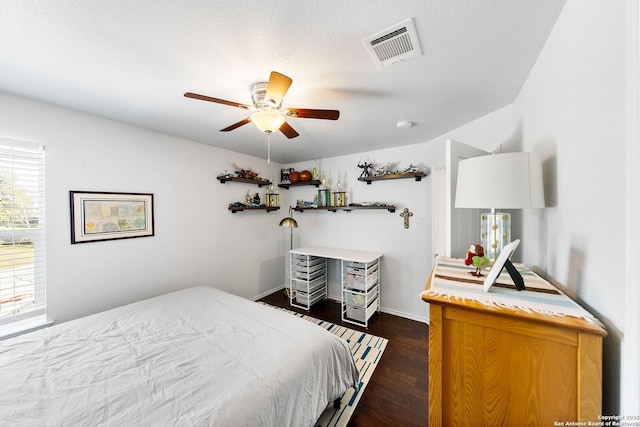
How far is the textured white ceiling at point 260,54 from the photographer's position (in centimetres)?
93

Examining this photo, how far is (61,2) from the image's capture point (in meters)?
0.89

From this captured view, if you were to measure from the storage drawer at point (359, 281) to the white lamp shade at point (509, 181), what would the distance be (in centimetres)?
188

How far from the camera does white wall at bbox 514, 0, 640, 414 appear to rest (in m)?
0.63

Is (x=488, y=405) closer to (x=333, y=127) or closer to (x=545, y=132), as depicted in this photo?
(x=545, y=132)

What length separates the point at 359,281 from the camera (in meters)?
2.79

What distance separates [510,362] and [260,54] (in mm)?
1729

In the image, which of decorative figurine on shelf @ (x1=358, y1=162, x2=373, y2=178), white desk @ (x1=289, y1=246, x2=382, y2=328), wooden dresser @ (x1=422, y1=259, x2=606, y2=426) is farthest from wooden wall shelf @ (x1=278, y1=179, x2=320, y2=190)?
wooden dresser @ (x1=422, y1=259, x2=606, y2=426)

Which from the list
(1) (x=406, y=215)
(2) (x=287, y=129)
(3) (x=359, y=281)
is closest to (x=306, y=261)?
(3) (x=359, y=281)

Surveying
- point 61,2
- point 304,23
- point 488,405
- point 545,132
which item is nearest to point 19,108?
point 61,2

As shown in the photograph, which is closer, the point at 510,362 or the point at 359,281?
the point at 510,362

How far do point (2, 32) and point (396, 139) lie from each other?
9.51 ft

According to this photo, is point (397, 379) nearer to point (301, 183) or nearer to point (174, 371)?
point (174, 371)

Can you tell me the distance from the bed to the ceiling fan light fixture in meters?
1.44

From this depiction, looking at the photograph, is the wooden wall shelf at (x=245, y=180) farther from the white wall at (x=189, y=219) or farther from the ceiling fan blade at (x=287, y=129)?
the ceiling fan blade at (x=287, y=129)
